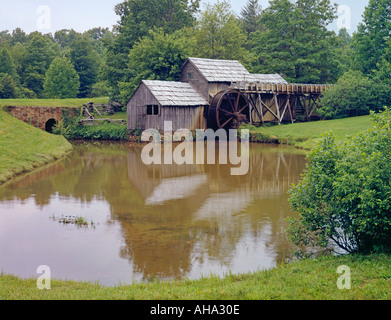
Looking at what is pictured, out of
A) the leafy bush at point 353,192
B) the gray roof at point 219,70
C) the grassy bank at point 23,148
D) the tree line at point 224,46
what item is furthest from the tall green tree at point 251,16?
the leafy bush at point 353,192

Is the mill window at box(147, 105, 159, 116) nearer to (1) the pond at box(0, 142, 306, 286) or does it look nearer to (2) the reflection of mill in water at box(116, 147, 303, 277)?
(2) the reflection of mill in water at box(116, 147, 303, 277)

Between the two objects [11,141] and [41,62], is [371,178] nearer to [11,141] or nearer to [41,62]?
[11,141]

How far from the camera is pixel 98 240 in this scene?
1223 cm

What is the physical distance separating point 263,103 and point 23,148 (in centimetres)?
2266

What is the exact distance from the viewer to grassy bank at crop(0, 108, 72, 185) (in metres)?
22.4

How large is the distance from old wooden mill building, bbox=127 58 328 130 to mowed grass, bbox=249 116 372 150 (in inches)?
114

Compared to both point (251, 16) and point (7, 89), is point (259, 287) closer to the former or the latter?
point (7, 89)

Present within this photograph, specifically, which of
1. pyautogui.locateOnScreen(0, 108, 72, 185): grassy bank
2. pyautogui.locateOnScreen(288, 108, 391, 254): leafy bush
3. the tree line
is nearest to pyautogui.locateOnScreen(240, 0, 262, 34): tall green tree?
the tree line

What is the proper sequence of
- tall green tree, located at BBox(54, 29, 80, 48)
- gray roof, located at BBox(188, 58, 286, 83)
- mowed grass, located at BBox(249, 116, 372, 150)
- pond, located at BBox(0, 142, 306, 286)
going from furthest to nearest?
1. tall green tree, located at BBox(54, 29, 80, 48)
2. gray roof, located at BBox(188, 58, 286, 83)
3. mowed grass, located at BBox(249, 116, 372, 150)
4. pond, located at BBox(0, 142, 306, 286)

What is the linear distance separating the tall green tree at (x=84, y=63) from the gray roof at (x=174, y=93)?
30.3 metres

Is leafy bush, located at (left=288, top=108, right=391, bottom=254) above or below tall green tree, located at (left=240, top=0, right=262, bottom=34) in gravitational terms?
below

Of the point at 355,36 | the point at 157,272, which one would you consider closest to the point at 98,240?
the point at 157,272

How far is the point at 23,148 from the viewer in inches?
1028
